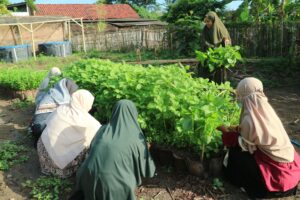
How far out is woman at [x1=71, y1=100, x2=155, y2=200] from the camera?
3.02 m

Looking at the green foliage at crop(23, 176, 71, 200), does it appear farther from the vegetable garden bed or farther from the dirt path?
the vegetable garden bed

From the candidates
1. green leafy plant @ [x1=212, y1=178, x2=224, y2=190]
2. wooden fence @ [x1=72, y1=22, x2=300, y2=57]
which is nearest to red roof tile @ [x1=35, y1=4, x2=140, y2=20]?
wooden fence @ [x1=72, y1=22, x2=300, y2=57]

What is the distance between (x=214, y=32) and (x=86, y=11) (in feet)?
84.2

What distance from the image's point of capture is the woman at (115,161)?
302cm

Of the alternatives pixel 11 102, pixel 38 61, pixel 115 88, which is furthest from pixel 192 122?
pixel 38 61

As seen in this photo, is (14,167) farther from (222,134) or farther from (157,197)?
(222,134)

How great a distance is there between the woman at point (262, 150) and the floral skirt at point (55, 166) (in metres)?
1.87

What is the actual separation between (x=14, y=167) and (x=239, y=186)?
2.86 metres

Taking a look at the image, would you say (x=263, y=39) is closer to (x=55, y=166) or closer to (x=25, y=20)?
(x=55, y=166)

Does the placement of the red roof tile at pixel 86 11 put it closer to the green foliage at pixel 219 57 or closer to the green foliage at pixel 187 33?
the green foliage at pixel 187 33

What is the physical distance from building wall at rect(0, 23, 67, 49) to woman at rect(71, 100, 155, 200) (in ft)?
59.3

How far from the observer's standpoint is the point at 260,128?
3.27 metres

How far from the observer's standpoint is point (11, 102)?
315 inches

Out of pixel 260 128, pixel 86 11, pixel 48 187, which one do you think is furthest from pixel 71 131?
pixel 86 11
